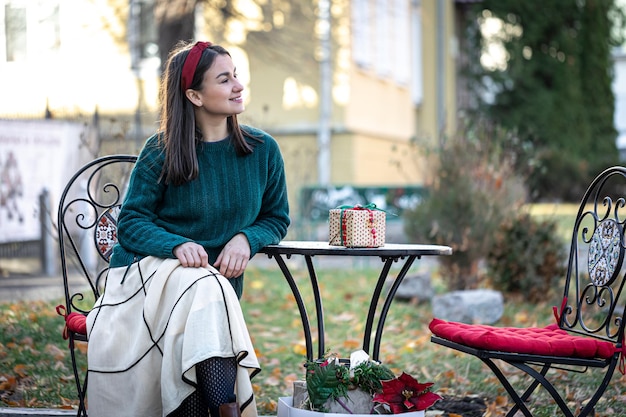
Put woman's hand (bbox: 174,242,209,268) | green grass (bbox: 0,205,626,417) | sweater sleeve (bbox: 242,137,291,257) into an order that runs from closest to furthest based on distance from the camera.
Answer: woman's hand (bbox: 174,242,209,268), sweater sleeve (bbox: 242,137,291,257), green grass (bbox: 0,205,626,417)

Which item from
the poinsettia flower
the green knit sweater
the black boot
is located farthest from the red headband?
the poinsettia flower

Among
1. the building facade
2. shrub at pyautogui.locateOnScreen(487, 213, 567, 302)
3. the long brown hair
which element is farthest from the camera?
the building facade

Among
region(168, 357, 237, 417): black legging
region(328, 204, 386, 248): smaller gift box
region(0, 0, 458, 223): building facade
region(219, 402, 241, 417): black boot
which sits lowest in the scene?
region(219, 402, 241, 417): black boot

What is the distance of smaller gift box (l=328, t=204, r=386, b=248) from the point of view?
12.8ft

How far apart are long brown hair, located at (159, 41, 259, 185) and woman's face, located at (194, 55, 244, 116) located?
0.03 meters

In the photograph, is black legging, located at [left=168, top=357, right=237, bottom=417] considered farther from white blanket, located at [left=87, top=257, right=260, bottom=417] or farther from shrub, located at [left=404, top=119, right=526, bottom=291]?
shrub, located at [left=404, top=119, right=526, bottom=291]

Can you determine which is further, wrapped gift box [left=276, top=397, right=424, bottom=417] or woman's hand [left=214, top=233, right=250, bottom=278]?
woman's hand [left=214, top=233, right=250, bottom=278]

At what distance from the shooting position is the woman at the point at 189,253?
353 centimetres

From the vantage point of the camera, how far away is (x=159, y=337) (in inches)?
142

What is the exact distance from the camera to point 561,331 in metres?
3.88

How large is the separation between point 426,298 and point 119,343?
515 centimetres

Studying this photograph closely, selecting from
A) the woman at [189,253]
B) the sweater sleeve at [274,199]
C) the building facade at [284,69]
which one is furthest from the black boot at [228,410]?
the building facade at [284,69]

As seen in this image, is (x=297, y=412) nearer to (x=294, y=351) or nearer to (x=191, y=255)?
(x=191, y=255)

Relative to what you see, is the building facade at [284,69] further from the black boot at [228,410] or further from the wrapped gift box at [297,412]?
the black boot at [228,410]
